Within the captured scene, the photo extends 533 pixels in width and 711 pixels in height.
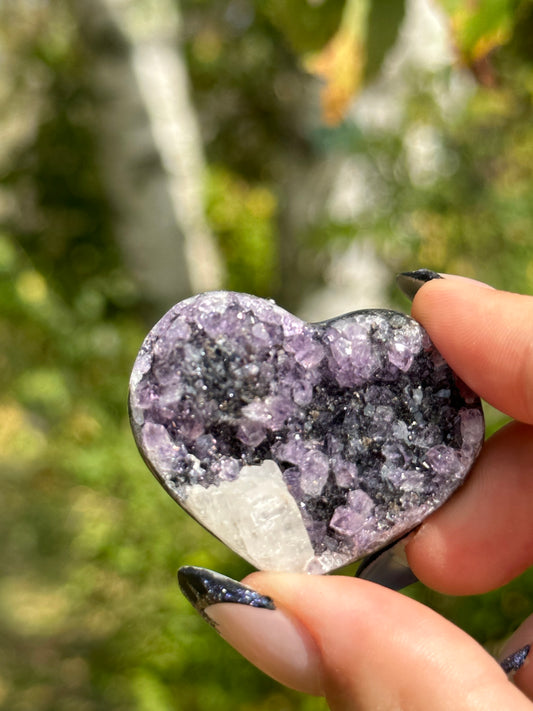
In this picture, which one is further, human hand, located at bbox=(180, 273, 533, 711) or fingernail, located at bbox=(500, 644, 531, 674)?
fingernail, located at bbox=(500, 644, 531, 674)

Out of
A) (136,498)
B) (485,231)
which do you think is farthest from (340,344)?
(485,231)

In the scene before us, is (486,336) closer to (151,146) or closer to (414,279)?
(414,279)

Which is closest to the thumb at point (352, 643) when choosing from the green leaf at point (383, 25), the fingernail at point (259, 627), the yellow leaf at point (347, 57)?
the fingernail at point (259, 627)

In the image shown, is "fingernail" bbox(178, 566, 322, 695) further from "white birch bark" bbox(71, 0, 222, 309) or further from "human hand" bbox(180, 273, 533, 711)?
"white birch bark" bbox(71, 0, 222, 309)

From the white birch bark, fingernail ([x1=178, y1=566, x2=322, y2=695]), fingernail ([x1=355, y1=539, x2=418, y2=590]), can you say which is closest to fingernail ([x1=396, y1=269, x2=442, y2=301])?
fingernail ([x1=355, y1=539, x2=418, y2=590])

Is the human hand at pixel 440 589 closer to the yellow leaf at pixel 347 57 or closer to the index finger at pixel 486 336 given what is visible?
the index finger at pixel 486 336
